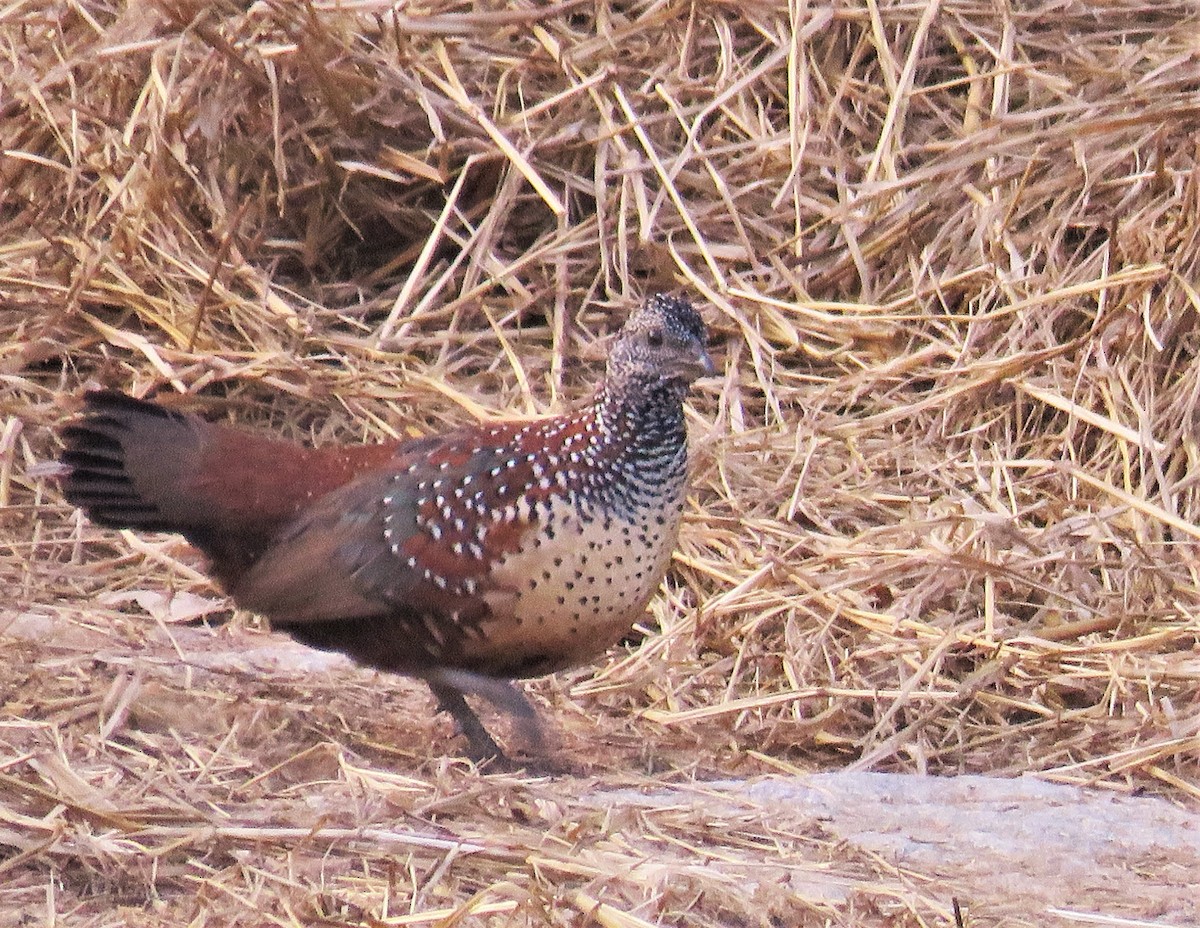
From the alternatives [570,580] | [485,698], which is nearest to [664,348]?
[570,580]

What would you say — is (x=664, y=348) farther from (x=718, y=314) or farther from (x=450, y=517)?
(x=718, y=314)

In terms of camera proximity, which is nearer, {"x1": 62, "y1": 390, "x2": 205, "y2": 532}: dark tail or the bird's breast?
the bird's breast

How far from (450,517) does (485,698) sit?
1.09 ft

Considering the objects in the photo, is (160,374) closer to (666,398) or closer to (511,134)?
(511,134)

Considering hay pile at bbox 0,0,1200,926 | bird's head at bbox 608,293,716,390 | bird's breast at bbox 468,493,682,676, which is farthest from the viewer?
hay pile at bbox 0,0,1200,926

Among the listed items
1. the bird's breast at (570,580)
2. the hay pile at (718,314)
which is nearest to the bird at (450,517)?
the bird's breast at (570,580)

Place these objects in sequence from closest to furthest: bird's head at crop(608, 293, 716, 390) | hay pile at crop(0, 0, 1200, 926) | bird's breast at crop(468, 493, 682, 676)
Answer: bird's breast at crop(468, 493, 682, 676) → bird's head at crop(608, 293, 716, 390) → hay pile at crop(0, 0, 1200, 926)

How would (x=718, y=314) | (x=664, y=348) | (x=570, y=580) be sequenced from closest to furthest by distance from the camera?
(x=570, y=580)
(x=664, y=348)
(x=718, y=314)

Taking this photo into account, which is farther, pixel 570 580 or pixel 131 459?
pixel 131 459

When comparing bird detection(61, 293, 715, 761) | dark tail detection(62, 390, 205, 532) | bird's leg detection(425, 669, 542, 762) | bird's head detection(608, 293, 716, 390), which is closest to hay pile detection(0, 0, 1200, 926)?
bird's leg detection(425, 669, 542, 762)

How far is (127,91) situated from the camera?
4.92m

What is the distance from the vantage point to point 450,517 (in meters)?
3.41

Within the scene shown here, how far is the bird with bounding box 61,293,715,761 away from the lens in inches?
132

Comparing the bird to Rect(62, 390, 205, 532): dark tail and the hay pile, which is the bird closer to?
Rect(62, 390, 205, 532): dark tail
